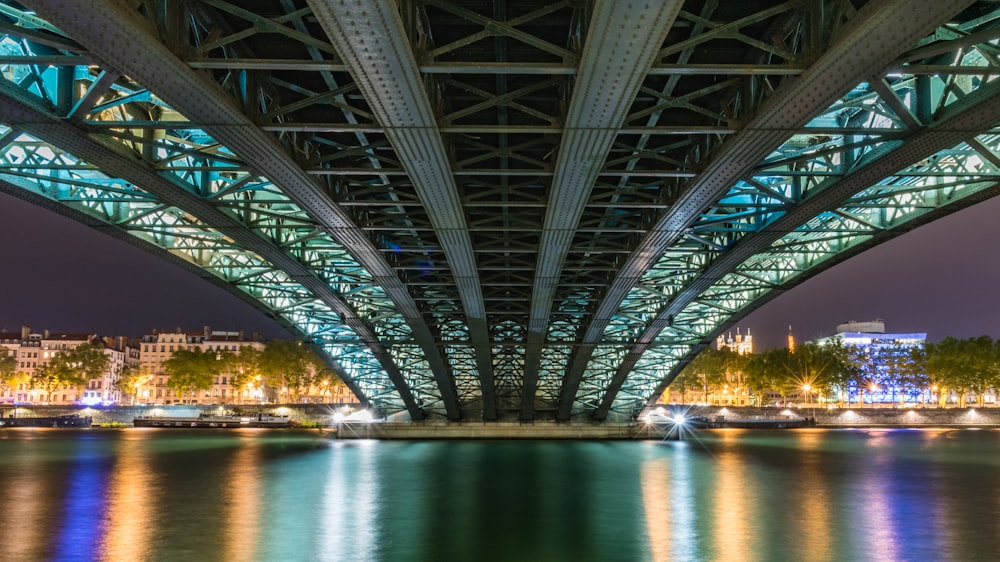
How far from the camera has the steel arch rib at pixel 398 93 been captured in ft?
42.6

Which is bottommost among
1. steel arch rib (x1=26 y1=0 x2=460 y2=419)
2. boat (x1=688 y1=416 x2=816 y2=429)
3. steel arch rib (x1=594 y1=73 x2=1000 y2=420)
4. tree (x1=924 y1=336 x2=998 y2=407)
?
boat (x1=688 y1=416 x2=816 y2=429)

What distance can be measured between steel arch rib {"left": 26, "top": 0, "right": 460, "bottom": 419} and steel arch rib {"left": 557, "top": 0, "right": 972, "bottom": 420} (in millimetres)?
10323

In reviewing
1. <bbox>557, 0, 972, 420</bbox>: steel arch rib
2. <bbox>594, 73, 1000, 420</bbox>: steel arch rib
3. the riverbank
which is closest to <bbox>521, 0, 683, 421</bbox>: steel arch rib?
<bbox>557, 0, 972, 420</bbox>: steel arch rib

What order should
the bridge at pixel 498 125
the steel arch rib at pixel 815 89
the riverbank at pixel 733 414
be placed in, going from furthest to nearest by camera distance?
the riverbank at pixel 733 414
the bridge at pixel 498 125
the steel arch rib at pixel 815 89

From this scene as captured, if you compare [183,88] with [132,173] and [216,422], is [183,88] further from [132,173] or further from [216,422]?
[216,422]

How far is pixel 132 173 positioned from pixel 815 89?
16.3 meters

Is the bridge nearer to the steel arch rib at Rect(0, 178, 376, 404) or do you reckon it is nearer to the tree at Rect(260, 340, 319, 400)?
the steel arch rib at Rect(0, 178, 376, 404)

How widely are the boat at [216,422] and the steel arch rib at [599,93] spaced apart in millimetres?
77144

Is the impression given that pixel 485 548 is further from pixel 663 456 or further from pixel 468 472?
pixel 663 456

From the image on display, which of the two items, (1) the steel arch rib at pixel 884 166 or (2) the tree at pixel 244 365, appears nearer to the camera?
(1) the steel arch rib at pixel 884 166

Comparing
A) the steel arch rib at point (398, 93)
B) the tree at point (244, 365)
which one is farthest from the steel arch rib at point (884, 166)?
the tree at point (244, 365)

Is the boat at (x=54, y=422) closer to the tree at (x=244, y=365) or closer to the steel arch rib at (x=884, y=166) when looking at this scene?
the tree at (x=244, y=365)

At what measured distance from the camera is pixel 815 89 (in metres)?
15.9

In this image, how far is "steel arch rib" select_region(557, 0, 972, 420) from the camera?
506 inches
